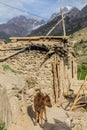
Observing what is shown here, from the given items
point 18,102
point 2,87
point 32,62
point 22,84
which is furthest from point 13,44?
point 2,87

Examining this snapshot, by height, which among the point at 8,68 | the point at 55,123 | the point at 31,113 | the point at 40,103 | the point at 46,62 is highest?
the point at 46,62

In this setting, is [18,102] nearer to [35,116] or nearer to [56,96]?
[35,116]

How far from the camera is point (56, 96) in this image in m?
24.3

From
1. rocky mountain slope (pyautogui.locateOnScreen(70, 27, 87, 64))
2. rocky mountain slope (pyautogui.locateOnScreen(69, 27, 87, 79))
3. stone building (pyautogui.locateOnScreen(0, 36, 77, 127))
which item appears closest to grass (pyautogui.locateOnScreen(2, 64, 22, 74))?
stone building (pyautogui.locateOnScreen(0, 36, 77, 127))

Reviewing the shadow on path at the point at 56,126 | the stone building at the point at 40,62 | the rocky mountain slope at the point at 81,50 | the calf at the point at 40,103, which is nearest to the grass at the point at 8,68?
the stone building at the point at 40,62

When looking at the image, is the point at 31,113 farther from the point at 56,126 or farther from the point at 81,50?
the point at 81,50

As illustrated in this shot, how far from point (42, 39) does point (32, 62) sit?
2200 mm

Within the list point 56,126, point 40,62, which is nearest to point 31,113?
point 56,126

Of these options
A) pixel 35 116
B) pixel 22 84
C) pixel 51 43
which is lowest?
pixel 35 116

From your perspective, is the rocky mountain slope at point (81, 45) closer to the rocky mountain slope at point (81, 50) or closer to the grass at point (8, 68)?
the rocky mountain slope at point (81, 50)

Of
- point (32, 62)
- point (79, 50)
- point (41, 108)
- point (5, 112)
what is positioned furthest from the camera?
point (79, 50)

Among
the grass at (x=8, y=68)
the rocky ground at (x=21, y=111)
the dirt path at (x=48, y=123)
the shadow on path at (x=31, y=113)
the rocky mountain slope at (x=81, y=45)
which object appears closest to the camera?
the rocky ground at (x=21, y=111)

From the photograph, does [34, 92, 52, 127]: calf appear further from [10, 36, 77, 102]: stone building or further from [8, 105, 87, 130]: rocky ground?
[10, 36, 77, 102]: stone building

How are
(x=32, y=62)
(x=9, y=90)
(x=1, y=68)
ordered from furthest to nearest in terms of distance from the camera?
(x=32, y=62) < (x=1, y=68) < (x=9, y=90)
